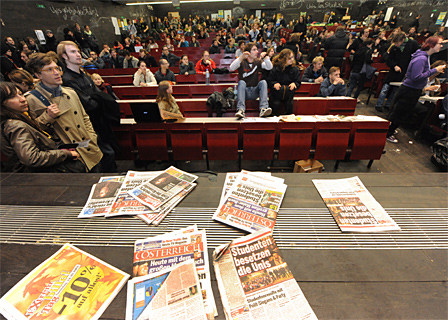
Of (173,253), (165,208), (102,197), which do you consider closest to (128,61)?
(102,197)

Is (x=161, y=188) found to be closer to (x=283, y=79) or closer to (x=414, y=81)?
(x=283, y=79)

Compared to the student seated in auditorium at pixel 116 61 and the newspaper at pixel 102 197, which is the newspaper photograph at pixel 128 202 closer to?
the newspaper at pixel 102 197

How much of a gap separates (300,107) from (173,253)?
10.8ft

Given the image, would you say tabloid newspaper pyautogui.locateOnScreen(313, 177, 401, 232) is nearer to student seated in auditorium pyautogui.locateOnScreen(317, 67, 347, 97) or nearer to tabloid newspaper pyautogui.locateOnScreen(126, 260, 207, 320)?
tabloid newspaper pyautogui.locateOnScreen(126, 260, 207, 320)

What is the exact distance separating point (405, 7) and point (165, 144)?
16.3 metres

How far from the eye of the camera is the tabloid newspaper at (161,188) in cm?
126

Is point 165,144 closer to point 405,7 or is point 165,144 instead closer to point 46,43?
point 46,43

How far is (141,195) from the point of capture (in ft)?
4.21

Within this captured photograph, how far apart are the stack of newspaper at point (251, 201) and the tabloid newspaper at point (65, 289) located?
586mm

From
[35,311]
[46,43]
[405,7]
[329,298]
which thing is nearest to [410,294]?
[329,298]

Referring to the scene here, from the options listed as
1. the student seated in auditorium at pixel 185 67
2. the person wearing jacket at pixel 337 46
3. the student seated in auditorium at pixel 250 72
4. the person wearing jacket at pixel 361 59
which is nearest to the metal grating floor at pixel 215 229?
the student seated in auditorium at pixel 250 72

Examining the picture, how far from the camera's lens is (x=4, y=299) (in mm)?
796

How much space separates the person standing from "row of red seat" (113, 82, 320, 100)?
71.7 inches

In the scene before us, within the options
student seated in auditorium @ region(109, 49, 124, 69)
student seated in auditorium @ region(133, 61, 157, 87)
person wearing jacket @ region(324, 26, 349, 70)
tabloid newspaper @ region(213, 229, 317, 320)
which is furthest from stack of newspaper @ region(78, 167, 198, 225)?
student seated in auditorium @ region(109, 49, 124, 69)
